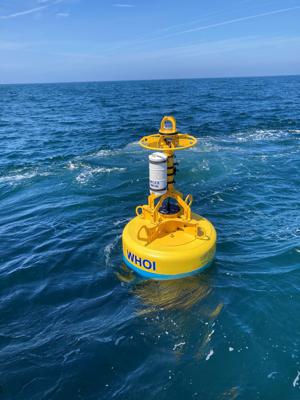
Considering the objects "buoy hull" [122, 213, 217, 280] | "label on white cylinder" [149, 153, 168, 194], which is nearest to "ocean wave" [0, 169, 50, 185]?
"buoy hull" [122, 213, 217, 280]

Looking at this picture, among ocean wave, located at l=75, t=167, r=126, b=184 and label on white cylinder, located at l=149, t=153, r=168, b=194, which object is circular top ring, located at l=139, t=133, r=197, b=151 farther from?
ocean wave, located at l=75, t=167, r=126, b=184

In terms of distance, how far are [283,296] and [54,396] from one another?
18.4 feet

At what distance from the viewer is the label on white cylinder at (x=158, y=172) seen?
8219 millimetres

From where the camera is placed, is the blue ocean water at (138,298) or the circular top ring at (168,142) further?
the circular top ring at (168,142)

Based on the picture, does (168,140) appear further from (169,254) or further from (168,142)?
(169,254)

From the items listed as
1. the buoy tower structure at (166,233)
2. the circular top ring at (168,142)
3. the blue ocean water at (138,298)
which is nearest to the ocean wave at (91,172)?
the blue ocean water at (138,298)

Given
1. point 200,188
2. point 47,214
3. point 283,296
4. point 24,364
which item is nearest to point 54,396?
point 24,364

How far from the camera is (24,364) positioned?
6434mm

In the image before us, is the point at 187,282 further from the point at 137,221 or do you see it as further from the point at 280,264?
the point at 280,264

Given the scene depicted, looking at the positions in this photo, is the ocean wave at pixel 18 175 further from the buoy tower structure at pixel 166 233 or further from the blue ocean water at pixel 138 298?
the buoy tower structure at pixel 166 233

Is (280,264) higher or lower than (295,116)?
lower

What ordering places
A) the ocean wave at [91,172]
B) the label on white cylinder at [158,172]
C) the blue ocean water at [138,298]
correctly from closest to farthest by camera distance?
the blue ocean water at [138,298] < the label on white cylinder at [158,172] < the ocean wave at [91,172]

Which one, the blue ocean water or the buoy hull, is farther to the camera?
the buoy hull

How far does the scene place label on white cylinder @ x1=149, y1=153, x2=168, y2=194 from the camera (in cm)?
822
